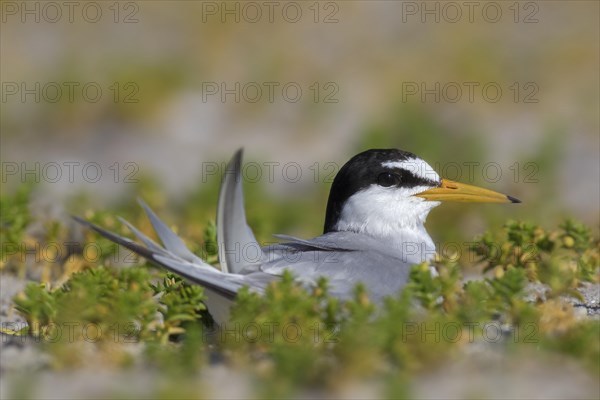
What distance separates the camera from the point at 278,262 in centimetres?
450

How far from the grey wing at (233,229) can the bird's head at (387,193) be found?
3.39 feet

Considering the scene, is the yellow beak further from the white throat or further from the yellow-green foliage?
the yellow-green foliage

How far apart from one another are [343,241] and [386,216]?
0.40 meters

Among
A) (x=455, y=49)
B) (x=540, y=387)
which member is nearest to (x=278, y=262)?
(x=540, y=387)

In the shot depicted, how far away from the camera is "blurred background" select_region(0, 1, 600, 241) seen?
8828mm

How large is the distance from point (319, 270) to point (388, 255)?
0.54 m

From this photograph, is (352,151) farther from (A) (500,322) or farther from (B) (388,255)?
(A) (500,322)

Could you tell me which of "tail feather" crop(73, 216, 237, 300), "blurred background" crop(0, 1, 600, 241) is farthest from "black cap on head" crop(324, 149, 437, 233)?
"blurred background" crop(0, 1, 600, 241)

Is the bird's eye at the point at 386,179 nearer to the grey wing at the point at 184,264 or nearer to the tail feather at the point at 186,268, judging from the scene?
the grey wing at the point at 184,264

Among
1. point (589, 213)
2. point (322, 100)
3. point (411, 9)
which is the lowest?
point (589, 213)

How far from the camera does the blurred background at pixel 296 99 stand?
8.83 meters

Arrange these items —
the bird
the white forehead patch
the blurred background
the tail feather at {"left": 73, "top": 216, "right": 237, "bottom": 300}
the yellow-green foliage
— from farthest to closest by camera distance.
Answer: the blurred background
the white forehead patch
the bird
the tail feather at {"left": 73, "top": 216, "right": 237, "bottom": 300}
the yellow-green foliage

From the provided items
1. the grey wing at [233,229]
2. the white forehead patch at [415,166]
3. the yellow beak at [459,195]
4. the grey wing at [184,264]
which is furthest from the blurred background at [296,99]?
the grey wing at [184,264]

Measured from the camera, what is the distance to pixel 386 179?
5.33m
